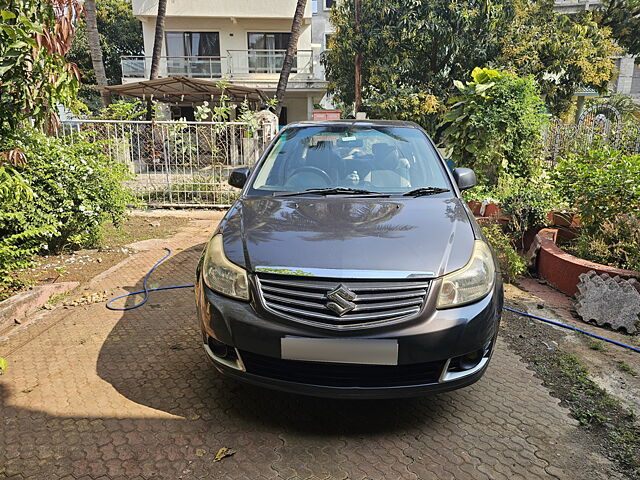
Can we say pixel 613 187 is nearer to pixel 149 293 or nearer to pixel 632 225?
pixel 632 225

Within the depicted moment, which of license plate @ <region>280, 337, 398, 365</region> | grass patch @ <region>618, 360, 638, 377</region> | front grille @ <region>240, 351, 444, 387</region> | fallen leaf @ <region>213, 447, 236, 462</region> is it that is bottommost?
grass patch @ <region>618, 360, 638, 377</region>

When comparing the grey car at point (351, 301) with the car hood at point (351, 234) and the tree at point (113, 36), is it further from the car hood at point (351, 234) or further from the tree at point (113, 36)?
the tree at point (113, 36)

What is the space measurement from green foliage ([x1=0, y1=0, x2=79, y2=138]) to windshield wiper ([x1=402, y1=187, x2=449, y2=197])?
101 inches

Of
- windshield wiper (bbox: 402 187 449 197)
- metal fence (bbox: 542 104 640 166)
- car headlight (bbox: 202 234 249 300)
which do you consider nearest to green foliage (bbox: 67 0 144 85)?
metal fence (bbox: 542 104 640 166)

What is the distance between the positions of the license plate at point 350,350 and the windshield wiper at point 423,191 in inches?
54.9

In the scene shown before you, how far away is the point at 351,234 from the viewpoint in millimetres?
2500

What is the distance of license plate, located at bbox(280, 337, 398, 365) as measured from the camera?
83.3 inches

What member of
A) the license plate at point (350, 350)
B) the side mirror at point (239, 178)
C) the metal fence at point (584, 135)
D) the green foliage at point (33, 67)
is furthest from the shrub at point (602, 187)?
the metal fence at point (584, 135)

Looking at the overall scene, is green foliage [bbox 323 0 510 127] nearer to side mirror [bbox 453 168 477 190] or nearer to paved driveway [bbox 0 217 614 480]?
side mirror [bbox 453 168 477 190]

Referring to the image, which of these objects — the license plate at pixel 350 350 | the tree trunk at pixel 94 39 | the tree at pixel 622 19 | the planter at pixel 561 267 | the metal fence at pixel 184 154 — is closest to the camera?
the license plate at pixel 350 350

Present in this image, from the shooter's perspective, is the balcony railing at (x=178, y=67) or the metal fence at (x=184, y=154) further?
the balcony railing at (x=178, y=67)

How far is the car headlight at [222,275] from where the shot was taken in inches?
92.0

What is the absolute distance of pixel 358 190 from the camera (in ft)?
10.8

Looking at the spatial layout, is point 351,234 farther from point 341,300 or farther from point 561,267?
point 561,267
